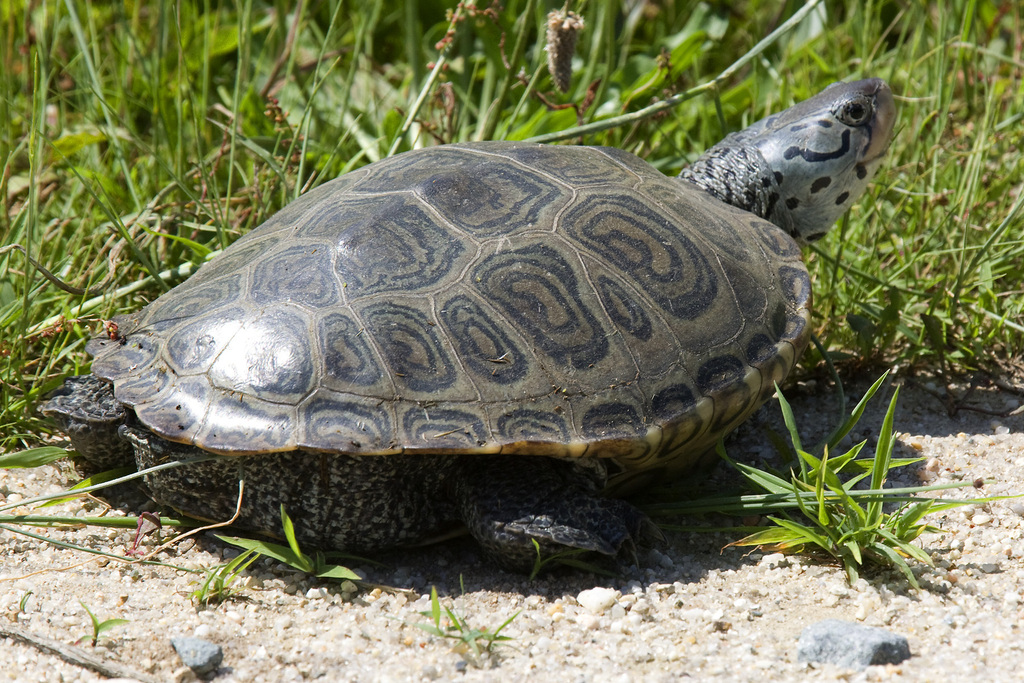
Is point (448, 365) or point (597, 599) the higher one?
point (448, 365)

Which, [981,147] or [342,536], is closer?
[342,536]

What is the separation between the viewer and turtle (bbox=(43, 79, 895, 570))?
6.93 feet

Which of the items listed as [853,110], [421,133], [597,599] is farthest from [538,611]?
[421,133]

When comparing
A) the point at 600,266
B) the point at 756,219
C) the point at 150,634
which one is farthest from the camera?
the point at 756,219

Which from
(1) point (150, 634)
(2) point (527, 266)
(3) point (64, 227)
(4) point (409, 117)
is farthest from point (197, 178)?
(1) point (150, 634)

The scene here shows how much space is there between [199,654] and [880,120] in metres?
2.93

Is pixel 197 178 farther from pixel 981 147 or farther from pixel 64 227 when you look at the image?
pixel 981 147

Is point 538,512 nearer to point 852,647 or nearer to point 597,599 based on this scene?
point 597,599

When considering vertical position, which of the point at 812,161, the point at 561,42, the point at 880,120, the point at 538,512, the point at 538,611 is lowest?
the point at 538,611

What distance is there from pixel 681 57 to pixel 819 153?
130 cm

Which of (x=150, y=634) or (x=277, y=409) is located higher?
(x=277, y=409)

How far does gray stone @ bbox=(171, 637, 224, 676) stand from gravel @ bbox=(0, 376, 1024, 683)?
2 cm

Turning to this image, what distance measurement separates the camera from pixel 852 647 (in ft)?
5.83

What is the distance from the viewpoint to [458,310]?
2.25 metres
